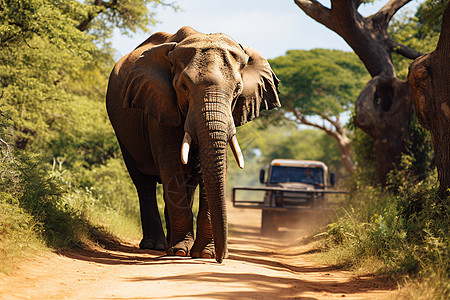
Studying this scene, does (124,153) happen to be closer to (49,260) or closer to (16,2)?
(16,2)

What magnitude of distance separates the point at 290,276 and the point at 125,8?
547 inches

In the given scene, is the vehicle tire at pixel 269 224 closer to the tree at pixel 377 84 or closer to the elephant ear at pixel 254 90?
the tree at pixel 377 84

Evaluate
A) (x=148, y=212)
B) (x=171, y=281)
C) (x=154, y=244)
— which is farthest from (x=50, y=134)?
(x=171, y=281)

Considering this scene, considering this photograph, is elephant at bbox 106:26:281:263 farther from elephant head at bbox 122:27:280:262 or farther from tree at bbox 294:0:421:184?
tree at bbox 294:0:421:184

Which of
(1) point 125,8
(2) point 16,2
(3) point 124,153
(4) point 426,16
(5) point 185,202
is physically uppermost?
(1) point 125,8

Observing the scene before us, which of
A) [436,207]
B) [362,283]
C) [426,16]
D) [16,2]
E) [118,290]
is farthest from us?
[426,16]

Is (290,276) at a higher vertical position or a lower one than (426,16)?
lower

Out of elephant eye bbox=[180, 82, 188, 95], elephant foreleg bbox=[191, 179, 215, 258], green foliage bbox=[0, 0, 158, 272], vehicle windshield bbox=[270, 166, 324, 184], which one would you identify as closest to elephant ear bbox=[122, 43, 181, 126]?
elephant eye bbox=[180, 82, 188, 95]

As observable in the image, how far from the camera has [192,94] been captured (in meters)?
7.70

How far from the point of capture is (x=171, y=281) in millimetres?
6285

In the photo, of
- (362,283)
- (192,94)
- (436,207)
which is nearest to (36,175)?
(192,94)

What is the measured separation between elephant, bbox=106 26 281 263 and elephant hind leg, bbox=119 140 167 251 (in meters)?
1.21

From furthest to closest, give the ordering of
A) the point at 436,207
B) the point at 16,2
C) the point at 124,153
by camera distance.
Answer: the point at 124,153, the point at 16,2, the point at 436,207

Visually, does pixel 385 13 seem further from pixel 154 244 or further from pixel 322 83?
pixel 322 83
